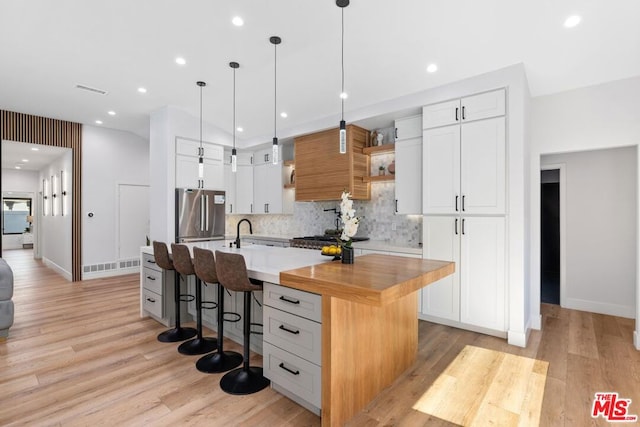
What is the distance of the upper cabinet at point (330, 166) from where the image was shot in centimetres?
471

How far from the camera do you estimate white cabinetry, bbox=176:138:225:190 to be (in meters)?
5.16

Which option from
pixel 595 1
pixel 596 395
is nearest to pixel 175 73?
pixel 595 1

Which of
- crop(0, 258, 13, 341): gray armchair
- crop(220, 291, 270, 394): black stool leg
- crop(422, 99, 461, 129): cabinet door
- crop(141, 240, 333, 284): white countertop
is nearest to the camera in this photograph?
crop(141, 240, 333, 284): white countertop

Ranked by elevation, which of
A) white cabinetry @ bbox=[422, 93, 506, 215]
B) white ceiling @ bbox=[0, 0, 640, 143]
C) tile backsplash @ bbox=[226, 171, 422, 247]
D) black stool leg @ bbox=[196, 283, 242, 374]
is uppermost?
white ceiling @ bbox=[0, 0, 640, 143]

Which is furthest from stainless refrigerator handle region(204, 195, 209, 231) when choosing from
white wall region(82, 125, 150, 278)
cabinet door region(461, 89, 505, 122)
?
cabinet door region(461, 89, 505, 122)

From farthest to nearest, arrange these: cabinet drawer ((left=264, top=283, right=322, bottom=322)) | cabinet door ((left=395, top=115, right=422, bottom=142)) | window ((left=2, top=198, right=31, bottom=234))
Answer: window ((left=2, top=198, right=31, bottom=234)) < cabinet door ((left=395, top=115, right=422, bottom=142)) < cabinet drawer ((left=264, top=283, right=322, bottom=322))

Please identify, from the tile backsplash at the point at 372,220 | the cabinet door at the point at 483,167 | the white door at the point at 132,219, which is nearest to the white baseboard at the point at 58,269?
the white door at the point at 132,219

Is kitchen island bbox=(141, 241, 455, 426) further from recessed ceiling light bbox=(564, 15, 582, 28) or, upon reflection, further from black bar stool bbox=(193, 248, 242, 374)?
recessed ceiling light bbox=(564, 15, 582, 28)

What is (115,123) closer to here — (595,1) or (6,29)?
(6,29)

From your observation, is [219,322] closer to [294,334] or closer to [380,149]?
[294,334]

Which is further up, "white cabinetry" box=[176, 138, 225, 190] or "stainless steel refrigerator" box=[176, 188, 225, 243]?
"white cabinetry" box=[176, 138, 225, 190]

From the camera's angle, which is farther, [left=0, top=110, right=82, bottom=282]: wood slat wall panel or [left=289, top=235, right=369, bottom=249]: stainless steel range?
[left=0, top=110, right=82, bottom=282]: wood slat wall panel

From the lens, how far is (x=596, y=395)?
7.53 ft

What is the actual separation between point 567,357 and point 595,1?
9.76ft
